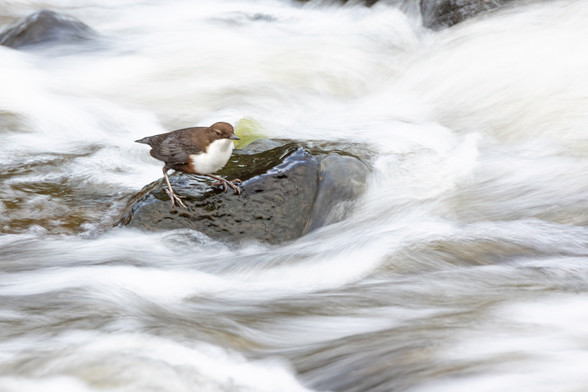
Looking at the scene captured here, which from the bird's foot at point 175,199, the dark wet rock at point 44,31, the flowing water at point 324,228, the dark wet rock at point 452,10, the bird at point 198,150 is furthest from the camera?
the dark wet rock at point 44,31

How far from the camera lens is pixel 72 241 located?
4.69 meters

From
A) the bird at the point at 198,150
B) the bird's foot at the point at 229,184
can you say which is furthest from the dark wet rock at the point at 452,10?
the bird at the point at 198,150

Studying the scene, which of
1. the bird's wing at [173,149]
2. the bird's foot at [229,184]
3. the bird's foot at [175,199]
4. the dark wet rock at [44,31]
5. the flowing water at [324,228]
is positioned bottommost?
the flowing water at [324,228]

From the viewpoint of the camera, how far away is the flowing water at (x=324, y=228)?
2986 millimetres

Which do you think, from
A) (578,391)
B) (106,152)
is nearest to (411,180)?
(106,152)

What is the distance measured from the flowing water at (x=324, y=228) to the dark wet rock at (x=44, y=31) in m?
0.23

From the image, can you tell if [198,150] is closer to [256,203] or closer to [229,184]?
[229,184]

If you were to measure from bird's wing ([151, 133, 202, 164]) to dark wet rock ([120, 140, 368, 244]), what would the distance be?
0.88 ft

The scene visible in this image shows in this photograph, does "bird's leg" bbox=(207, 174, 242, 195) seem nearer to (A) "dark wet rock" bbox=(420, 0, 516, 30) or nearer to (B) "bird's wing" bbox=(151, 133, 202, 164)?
(B) "bird's wing" bbox=(151, 133, 202, 164)

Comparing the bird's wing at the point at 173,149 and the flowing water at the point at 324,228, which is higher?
the bird's wing at the point at 173,149

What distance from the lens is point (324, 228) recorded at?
4828mm

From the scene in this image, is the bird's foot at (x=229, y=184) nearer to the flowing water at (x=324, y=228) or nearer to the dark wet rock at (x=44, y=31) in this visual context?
the flowing water at (x=324, y=228)

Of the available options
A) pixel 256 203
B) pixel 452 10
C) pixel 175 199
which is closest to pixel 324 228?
pixel 256 203

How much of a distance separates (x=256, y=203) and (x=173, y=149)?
1.99ft
